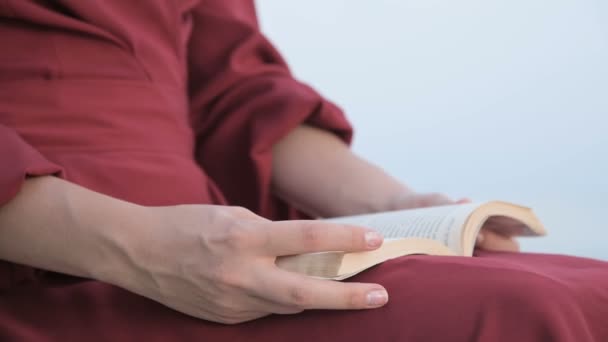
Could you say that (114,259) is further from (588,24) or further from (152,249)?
(588,24)

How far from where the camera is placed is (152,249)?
18.1 inches

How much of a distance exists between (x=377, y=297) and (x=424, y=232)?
20 centimetres

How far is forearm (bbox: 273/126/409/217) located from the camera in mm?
812

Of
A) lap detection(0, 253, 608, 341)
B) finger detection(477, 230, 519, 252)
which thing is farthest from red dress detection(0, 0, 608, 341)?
finger detection(477, 230, 519, 252)

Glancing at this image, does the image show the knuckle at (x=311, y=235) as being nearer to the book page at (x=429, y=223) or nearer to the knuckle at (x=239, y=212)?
the knuckle at (x=239, y=212)

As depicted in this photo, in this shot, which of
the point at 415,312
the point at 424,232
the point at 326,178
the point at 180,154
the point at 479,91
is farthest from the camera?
the point at 479,91

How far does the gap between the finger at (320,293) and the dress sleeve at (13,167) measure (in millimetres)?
190

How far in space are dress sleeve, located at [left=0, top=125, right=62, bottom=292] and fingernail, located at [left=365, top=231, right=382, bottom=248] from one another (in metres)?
0.24

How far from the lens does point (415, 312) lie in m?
0.40

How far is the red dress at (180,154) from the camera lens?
0.40 metres

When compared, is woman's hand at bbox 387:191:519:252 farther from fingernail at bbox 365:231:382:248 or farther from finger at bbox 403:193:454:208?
fingernail at bbox 365:231:382:248

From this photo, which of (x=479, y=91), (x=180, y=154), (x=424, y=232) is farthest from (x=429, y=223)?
(x=479, y=91)

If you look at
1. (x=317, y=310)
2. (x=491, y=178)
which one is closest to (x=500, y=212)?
(x=317, y=310)

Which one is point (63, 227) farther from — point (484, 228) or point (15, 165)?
point (484, 228)
